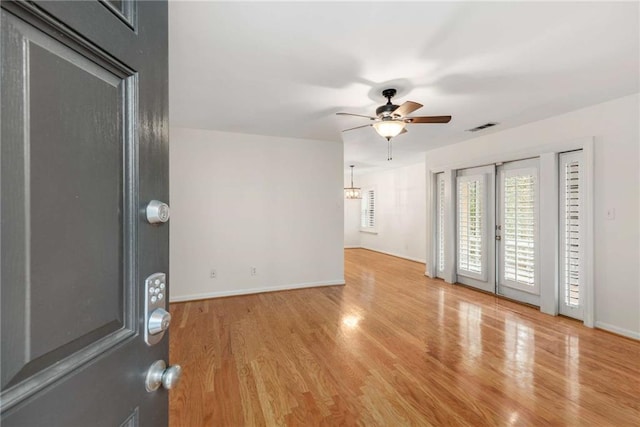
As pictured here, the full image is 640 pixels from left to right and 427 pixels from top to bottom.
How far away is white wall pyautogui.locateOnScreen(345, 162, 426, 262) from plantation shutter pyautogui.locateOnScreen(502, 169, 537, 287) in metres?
2.56

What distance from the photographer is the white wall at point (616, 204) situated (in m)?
2.90

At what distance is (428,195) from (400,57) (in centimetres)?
372

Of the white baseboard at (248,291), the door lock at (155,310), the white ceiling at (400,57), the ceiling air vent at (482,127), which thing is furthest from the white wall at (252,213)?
the door lock at (155,310)

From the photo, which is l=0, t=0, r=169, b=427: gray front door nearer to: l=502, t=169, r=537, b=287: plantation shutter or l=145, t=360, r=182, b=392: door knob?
l=145, t=360, r=182, b=392: door knob

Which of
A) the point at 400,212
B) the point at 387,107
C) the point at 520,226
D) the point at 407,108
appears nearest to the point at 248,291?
the point at 387,107

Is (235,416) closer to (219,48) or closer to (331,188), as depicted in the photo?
(219,48)

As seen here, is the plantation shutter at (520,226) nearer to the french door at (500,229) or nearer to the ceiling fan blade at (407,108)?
the french door at (500,229)

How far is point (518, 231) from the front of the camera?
13.2 feet

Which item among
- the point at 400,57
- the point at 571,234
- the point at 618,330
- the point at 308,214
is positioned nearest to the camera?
the point at 400,57

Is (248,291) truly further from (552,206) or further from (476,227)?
(552,206)

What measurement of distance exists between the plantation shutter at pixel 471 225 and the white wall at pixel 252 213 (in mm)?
2102

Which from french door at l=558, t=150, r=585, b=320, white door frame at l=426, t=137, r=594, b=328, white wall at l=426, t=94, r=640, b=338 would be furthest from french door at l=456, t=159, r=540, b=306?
white wall at l=426, t=94, r=640, b=338

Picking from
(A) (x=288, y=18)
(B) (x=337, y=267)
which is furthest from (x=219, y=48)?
(B) (x=337, y=267)

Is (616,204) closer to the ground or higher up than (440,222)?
higher up
